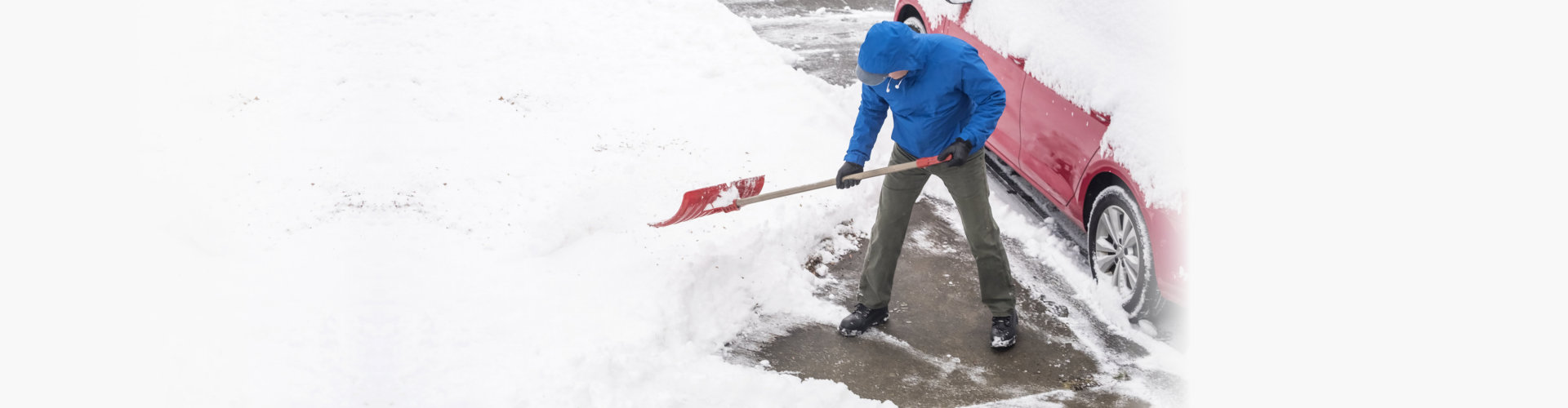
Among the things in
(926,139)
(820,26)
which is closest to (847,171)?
(926,139)

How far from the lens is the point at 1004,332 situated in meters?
3.97

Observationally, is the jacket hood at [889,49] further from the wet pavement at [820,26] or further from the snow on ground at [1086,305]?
the wet pavement at [820,26]

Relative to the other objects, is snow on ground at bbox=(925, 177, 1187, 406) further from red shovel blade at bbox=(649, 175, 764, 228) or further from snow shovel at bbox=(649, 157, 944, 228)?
red shovel blade at bbox=(649, 175, 764, 228)

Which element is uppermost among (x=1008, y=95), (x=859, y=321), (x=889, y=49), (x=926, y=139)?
(x=889, y=49)

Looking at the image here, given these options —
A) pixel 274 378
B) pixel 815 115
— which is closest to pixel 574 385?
pixel 274 378

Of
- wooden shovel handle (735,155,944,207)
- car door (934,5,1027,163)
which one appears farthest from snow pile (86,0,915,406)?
car door (934,5,1027,163)

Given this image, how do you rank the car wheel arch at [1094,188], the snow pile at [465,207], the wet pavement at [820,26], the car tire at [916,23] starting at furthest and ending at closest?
the wet pavement at [820,26] → the car tire at [916,23] → the car wheel arch at [1094,188] → the snow pile at [465,207]

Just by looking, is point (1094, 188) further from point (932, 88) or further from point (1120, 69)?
point (932, 88)

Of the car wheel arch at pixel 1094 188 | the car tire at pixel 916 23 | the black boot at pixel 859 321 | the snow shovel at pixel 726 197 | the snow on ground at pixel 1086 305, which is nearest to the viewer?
the snow on ground at pixel 1086 305

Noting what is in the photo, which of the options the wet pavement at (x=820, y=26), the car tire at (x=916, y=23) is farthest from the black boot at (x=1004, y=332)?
the wet pavement at (x=820, y=26)

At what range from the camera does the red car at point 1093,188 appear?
3.83m

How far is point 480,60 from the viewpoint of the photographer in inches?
260

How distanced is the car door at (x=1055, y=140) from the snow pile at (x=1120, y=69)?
0.06 metres

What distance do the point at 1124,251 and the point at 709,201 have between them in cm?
181
